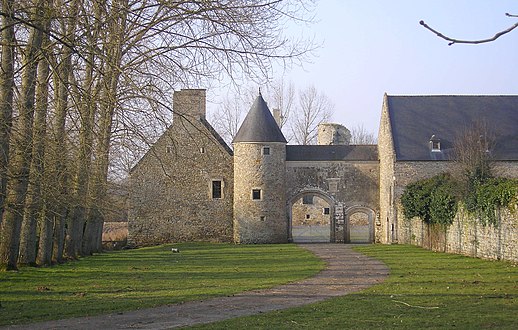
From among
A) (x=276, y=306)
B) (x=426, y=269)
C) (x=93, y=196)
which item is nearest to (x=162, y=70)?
(x=276, y=306)

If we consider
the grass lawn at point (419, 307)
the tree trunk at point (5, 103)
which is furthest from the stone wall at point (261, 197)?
the tree trunk at point (5, 103)

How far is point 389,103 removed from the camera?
111 ft

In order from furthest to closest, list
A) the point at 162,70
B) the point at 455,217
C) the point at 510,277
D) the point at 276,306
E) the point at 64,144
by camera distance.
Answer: the point at 455,217, the point at 510,277, the point at 64,144, the point at 276,306, the point at 162,70

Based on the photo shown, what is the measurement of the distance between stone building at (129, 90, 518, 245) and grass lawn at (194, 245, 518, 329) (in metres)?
17.6

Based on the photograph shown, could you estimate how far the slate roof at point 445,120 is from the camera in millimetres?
31625

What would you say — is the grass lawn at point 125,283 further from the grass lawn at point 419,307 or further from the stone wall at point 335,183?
the stone wall at point 335,183

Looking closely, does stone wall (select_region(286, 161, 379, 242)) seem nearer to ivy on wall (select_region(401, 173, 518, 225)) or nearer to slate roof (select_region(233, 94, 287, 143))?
slate roof (select_region(233, 94, 287, 143))

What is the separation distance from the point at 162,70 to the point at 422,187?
20.1m

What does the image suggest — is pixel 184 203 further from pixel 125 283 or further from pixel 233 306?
pixel 233 306

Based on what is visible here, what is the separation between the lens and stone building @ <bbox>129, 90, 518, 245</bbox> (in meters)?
32.5

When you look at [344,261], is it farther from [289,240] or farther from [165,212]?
[165,212]

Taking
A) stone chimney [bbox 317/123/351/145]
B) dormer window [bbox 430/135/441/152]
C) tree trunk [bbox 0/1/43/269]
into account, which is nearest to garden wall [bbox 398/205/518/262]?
dormer window [bbox 430/135/441/152]

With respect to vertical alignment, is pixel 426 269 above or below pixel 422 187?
below

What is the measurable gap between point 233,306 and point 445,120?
24.8 meters
